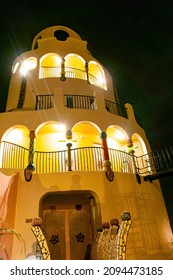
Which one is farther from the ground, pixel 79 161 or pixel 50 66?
pixel 50 66

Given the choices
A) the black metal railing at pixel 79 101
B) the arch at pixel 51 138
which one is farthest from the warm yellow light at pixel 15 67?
the arch at pixel 51 138

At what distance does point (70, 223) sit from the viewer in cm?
861

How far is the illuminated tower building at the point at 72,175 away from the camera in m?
7.74

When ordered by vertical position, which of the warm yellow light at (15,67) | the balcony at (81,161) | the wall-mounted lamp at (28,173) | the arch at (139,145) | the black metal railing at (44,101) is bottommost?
the wall-mounted lamp at (28,173)

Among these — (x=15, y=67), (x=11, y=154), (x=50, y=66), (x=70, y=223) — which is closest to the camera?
(x=70, y=223)

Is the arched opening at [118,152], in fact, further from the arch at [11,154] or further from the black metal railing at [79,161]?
the arch at [11,154]

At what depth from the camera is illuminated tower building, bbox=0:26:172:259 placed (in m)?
7.74

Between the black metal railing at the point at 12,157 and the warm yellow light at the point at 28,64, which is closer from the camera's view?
the black metal railing at the point at 12,157

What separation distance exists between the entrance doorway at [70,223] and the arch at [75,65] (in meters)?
8.42

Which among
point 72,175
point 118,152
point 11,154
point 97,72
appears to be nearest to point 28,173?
point 72,175

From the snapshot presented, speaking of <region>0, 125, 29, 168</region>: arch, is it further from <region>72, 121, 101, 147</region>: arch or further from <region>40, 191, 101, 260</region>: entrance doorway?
<region>72, 121, 101, 147</region>: arch

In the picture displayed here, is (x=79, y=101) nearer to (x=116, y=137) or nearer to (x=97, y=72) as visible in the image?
(x=116, y=137)

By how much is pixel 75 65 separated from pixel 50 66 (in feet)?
6.27
